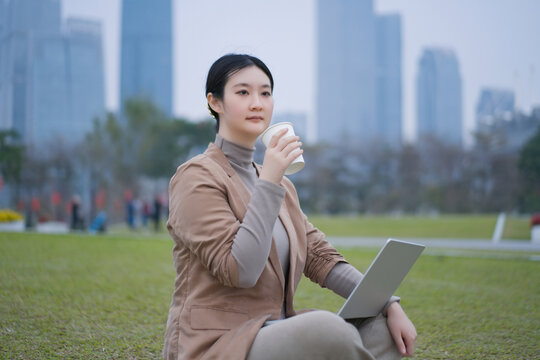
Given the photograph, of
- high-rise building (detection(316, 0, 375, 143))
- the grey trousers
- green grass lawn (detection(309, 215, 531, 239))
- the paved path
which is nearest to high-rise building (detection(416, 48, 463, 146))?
high-rise building (detection(316, 0, 375, 143))

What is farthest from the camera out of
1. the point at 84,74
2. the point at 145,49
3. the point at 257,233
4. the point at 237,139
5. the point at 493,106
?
the point at 145,49

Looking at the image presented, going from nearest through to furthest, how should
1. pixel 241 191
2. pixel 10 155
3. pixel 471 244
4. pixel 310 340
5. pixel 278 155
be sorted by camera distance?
pixel 310 340
pixel 278 155
pixel 241 191
pixel 471 244
pixel 10 155

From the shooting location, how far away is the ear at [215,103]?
2.02m

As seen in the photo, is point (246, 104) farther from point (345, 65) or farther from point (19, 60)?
point (345, 65)

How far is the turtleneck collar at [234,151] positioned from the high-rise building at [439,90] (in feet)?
274

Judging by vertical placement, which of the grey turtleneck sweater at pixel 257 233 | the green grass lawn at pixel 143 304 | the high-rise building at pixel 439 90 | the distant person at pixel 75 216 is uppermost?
the high-rise building at pixel 439 90

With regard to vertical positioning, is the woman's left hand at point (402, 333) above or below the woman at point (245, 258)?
below

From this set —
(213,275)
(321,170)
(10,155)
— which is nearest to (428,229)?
(213,275)

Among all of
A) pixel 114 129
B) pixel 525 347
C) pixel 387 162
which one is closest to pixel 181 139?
pixel 114 129

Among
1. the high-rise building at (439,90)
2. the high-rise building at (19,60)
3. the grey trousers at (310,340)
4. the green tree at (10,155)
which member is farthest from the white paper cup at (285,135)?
the high-rise building at (439,90)

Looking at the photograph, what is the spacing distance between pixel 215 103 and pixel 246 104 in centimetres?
14

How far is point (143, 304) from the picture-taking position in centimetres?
470

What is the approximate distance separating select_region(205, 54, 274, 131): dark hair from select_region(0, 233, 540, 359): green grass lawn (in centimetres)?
172

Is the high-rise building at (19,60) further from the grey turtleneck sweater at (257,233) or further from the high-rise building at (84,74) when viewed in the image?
the grey turtleneck sweater at (257,233)
